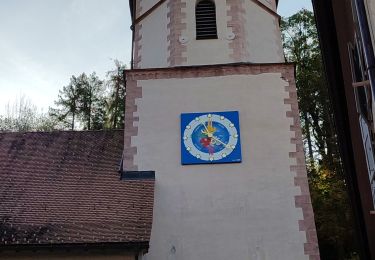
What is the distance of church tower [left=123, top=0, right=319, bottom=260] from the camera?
10609 millimetres

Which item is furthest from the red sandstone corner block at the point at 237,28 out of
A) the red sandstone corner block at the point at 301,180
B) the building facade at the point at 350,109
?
the building facade at the point at 350,109

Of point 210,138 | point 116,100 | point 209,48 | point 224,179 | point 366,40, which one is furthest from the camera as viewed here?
point 116,100

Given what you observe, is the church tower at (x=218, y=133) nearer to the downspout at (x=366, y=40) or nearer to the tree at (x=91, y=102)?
the downspout at (x=366, y=40)

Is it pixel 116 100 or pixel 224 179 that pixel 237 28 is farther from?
pixel 116 100

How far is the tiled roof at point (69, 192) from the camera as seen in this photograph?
9.92 metres

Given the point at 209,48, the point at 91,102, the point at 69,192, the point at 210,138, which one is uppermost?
the point at 91,102

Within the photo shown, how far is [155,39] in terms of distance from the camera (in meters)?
13.0

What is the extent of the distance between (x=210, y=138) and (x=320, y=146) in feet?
41.7

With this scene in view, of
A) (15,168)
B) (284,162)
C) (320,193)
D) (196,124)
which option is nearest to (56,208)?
(15,168)

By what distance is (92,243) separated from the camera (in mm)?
9617

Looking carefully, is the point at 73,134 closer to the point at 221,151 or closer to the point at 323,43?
the point at 221,151

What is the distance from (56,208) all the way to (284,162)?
5125 millimetres

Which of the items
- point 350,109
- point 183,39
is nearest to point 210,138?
point 183,39

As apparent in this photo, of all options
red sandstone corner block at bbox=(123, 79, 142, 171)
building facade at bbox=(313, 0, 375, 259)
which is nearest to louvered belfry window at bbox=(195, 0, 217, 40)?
red sandstone corner block at bbox=(123, 79, 142, 171)
